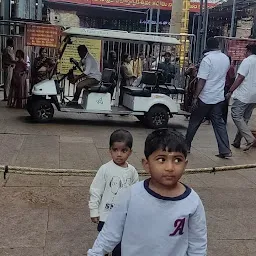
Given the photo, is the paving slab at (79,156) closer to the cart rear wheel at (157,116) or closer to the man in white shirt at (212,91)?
the man in white shirt at (212,91)

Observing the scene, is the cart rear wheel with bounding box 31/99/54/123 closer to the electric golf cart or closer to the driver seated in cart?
the electric golf cart

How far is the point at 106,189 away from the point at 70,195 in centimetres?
214

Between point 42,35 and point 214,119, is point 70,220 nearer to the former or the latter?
point 214,119

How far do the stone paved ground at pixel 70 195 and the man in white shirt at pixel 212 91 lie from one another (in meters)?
0.50

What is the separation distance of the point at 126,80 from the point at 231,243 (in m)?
8.41

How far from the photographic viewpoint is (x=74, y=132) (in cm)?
951

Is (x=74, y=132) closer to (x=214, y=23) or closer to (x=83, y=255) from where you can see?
(x=83, y=255)

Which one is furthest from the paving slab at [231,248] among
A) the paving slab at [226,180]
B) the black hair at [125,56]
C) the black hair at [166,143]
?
the black hair at [125,56]

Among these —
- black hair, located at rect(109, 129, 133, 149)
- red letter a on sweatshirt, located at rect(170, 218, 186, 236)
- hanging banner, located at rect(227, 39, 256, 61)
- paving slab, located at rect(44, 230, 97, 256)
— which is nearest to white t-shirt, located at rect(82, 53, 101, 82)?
→ hanging banner, located at rect(227, 39, 256, 61)

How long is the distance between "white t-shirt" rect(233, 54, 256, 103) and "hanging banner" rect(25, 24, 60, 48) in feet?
15.2

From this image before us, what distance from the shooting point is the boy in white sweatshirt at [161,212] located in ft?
6.68

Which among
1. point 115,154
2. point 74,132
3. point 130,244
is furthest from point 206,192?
point 74,132

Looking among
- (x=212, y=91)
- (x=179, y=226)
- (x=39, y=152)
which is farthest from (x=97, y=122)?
(x=179, y=226)

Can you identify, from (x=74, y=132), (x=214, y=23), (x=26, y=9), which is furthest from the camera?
(x=214, y=23)
